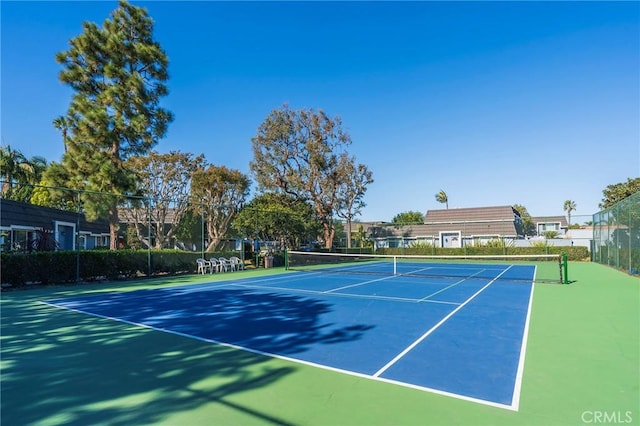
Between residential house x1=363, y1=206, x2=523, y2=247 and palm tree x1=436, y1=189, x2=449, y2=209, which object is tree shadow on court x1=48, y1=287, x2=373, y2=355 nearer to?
residential house x1=363, y1=206, x2=523, y2=247

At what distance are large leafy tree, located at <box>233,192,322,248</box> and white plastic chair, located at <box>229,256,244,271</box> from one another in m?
1.96

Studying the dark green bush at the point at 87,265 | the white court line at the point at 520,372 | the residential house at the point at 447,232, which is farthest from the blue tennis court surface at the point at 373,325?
the residential house at the point at 447,232

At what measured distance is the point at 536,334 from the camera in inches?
228

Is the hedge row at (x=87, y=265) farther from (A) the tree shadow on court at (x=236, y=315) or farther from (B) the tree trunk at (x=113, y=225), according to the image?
(A) the tree shadow on court at (x=236, y=315)

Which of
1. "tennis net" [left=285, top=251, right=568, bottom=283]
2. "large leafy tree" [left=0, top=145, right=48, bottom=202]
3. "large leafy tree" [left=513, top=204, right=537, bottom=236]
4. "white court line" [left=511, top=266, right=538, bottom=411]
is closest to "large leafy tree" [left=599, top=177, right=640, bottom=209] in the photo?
"large leafy tree" [left=513, top=204, right=537, bottom=236]

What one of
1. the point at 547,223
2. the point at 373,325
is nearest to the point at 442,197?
the point at 547,223

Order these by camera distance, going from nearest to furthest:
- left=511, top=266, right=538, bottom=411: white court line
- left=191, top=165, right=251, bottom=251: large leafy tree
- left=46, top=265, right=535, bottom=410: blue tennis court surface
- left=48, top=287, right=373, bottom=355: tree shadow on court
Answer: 1. left=511, top=266, right=538, bottom=411: white court line
2. left=46, top=265, right=535, bottom=410: blue tennis court surface
3. left=48, top=287, right=373, bottom=355: tree shadow on court
4. left=191, top=165, right=251, bottom=251: large leafy tree

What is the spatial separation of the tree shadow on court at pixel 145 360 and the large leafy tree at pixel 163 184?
44.7 ft

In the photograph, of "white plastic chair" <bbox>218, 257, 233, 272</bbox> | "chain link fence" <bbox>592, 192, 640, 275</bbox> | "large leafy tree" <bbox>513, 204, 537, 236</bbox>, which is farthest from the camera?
"large leafy tree" <bbox>513, 204, 537, 236</bbox>

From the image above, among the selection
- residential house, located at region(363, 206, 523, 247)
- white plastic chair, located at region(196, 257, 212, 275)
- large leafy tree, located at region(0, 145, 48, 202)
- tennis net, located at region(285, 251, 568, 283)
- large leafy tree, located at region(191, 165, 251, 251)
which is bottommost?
tennis net, located at region(285, 251, 568, 283)

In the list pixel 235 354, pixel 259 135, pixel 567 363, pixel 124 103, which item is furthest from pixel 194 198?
pixel 567 363

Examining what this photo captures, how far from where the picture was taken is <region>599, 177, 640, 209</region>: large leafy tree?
37344 mm

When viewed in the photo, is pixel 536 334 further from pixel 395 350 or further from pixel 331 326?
pixel 331 326

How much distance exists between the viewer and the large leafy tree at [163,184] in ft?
71.6
